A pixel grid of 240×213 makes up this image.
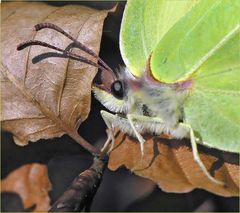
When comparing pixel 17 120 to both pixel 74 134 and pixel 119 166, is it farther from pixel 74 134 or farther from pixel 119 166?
pixel 119 166

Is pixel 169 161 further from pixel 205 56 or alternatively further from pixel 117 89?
pixel 205 56

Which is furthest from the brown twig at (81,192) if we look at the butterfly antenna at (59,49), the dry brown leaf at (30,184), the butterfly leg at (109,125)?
Answer: the dry brown leaf at (30,184)

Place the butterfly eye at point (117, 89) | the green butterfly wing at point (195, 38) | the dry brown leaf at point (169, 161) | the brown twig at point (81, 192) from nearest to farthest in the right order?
the brown twig at point (81, 192)
the green butterfly wing at point (195, 38)
the butterfly eye at point (117, 89)
the dry brown leaf at point (169, 161)

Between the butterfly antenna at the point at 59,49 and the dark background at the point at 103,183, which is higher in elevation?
the butterfly antenna at the point at 59,49

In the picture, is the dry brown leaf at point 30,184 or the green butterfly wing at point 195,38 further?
the dry brown leaf at point 30,184

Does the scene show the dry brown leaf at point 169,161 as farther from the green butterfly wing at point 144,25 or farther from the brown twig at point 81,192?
the green butterfly wing at point 144,25

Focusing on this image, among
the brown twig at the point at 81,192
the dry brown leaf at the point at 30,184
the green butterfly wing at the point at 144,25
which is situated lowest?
the dry brown leaf at the point at 30,184

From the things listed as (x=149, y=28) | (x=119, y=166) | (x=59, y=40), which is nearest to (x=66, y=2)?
(x=59, y=40)

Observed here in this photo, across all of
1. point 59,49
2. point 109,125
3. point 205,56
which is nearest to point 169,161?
point 109,125
